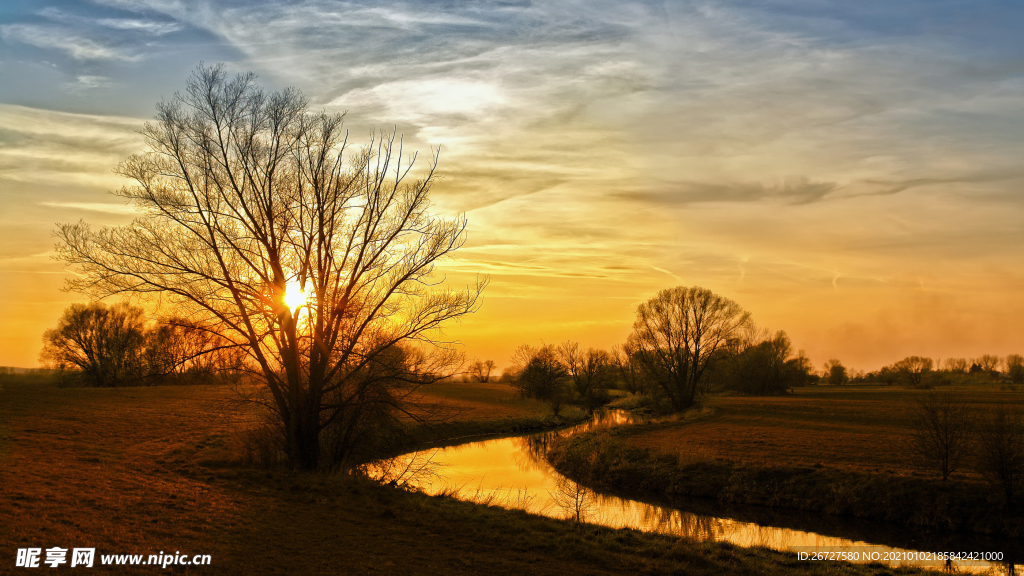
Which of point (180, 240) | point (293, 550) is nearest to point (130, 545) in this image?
point (293, 550)

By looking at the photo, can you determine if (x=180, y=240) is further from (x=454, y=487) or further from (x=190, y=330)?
(x=454, y=487)

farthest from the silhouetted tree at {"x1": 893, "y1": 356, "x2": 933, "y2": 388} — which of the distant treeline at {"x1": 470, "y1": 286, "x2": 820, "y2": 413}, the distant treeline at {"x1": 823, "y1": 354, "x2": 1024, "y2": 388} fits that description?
the distant treeline at {"x1": 470, "y1": 286, "x2": 820, "y2": 413}

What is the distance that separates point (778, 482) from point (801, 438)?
956 centimetres

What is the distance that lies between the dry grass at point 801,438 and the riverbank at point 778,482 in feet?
0.42

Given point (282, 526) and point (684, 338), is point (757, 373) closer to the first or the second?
point (684, 338)

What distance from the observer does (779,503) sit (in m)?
20.7

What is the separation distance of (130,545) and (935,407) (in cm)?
2315

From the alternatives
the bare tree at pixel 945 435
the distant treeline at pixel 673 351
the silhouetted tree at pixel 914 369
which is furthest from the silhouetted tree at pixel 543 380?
the silhouetted tree at pixel 914 369

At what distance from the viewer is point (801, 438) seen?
30.0 m

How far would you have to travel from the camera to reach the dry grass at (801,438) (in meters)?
23.6

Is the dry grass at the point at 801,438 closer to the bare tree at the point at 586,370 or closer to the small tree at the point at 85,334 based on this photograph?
the bare tree at the point at 586,370

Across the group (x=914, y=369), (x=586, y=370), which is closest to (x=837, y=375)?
(x=914, y=369)

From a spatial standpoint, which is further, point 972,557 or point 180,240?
Answer: point 180,240

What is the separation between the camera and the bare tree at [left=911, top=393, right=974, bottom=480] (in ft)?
62.9
